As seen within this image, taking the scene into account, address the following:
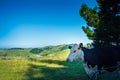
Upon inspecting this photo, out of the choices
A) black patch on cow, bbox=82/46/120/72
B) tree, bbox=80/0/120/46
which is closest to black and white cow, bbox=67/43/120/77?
black patch on cow, bbox=82/46/120/72

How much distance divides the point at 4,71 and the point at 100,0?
12.3 metres

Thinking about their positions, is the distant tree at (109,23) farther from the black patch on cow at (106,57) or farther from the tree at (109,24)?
the black patch on cow at (106,57)

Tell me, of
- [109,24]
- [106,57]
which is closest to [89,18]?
[109,24]

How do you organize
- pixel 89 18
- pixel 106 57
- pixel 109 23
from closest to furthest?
1. pixel 106 57
2. pixel 109 23
3. pixel 89 18

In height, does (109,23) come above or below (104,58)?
above

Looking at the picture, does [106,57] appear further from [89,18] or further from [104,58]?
[89,18]

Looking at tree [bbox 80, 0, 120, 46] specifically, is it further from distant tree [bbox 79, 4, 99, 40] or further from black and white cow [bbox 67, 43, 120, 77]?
black and white cow [bbox 67, 43, 120, 77]

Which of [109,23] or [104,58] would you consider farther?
[109,23]

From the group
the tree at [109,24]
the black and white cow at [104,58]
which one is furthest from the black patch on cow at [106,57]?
the tree at [109,24]

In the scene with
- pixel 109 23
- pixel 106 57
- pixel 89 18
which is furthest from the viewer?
pixel 89 18

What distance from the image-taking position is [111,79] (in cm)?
1211

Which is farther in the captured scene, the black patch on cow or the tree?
the tree

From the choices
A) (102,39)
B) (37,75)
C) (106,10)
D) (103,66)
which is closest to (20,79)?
(37,75)

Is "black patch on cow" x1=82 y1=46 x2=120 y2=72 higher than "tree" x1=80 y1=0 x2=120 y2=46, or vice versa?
"tree" x1=80 y1=0 x2=120 y2=46
